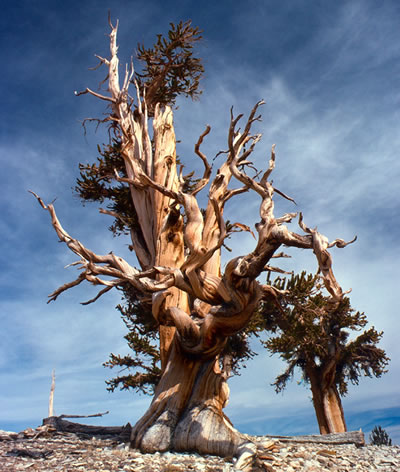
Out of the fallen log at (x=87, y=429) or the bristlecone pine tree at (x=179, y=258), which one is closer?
the bristlecone pine tree at (x=179, y=258)

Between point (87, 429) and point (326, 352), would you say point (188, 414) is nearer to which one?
point (87, 429)

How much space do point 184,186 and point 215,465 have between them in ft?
20.0

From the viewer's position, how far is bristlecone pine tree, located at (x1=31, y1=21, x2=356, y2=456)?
495cm

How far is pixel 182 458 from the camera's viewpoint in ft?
14.8

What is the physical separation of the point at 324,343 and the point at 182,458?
6.79 metres

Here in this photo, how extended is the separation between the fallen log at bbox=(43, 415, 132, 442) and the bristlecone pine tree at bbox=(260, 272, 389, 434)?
13.7 ft

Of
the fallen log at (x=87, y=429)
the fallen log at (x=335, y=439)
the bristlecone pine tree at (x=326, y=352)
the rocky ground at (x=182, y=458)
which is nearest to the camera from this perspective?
the rocky ground at (x=182, y=458)

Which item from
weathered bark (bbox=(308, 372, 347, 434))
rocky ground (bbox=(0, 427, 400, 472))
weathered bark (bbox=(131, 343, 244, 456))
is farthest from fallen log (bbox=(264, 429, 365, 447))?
weathered bark (bbox=(308, 372, 347, 434))

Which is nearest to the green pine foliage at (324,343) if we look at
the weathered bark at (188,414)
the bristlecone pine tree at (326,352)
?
the bristlecone pine tree at (326,352)

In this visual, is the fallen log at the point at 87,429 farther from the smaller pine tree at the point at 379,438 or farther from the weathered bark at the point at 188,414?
the smaller pine tree at the point at 379,438

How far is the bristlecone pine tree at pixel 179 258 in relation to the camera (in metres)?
4.95

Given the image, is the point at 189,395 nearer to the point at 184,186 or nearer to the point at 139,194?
the point at 139,194

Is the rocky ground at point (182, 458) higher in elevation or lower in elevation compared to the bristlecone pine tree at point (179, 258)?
lower

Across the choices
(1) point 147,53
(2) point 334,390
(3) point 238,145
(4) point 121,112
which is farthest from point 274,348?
(1) point 147,53
